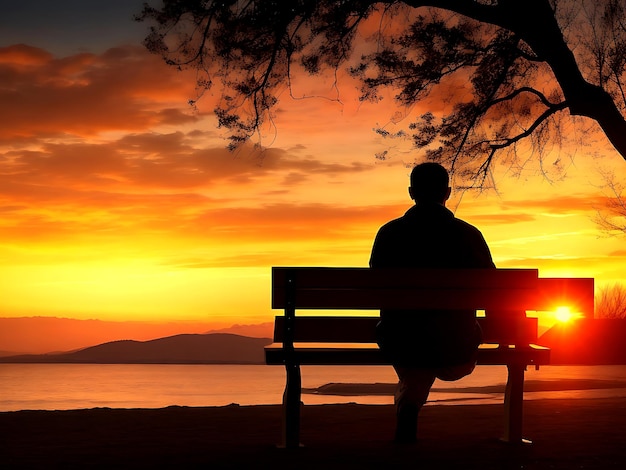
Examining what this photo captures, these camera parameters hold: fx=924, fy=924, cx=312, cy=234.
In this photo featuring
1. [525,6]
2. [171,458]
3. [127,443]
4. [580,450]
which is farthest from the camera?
[525,6]

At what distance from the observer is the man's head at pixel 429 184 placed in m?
6.10

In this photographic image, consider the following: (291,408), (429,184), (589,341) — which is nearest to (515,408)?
(291,408)

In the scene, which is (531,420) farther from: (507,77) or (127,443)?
(507,77)

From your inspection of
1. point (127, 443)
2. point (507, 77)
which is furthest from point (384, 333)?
point (507, 77)

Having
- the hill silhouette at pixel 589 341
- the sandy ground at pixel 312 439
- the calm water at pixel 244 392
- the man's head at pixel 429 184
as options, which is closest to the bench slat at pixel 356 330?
the sandy ground at pixel 312 439

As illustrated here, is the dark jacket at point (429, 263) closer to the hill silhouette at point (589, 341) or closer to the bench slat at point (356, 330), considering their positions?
the bench slat at point (356, 330)

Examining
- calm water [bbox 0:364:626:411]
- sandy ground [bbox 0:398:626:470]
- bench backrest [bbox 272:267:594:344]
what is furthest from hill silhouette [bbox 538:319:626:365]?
bench backrest [bbox 272:267:594:344]

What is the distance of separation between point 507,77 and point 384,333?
26.5 ft

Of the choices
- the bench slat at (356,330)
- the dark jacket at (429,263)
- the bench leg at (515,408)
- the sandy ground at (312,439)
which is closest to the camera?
the sandy ground at (312,439)

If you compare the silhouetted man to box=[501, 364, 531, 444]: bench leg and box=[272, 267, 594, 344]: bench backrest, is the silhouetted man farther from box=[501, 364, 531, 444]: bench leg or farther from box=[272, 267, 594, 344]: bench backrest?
box=[501, 364, 531, 444]: bench leg

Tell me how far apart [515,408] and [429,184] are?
1.75 m

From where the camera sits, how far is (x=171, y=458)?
5758 mm

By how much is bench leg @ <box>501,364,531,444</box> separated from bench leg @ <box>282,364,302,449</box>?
1526 millimetres

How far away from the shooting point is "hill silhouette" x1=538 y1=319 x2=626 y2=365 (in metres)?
52.0
